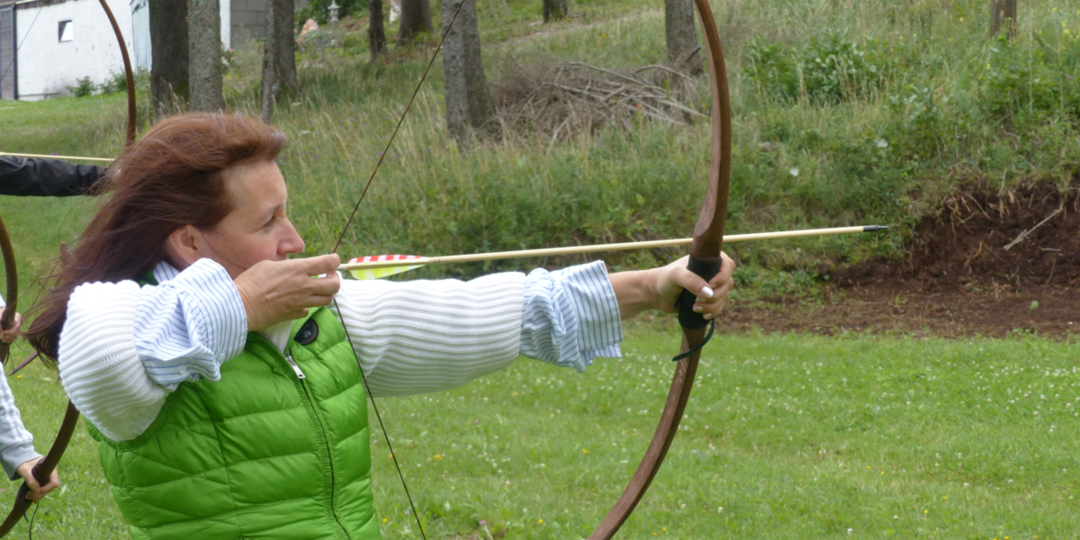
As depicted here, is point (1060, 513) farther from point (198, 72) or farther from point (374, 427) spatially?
point (198, 72)

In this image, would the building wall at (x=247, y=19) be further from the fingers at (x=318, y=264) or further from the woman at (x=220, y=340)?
the fingers at (x=318, y=264)

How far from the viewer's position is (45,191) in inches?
156

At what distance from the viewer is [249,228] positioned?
4.63ft

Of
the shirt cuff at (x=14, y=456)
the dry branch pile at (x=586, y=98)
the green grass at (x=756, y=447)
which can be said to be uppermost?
the dry branch pile at (x=586, y=98)

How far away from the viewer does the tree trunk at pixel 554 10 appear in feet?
45.1

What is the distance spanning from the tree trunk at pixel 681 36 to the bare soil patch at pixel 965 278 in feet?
9.43

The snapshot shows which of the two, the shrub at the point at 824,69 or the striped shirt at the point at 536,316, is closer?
the striped shirt at the point at 536,316

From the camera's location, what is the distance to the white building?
1738cm

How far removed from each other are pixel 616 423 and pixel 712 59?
319cm

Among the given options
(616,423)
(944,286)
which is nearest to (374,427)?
(616,423)

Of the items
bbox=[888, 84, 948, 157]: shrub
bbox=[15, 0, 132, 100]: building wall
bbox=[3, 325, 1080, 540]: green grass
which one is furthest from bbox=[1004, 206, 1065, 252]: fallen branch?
bbox=[15, 0, 132, 100]: building wall

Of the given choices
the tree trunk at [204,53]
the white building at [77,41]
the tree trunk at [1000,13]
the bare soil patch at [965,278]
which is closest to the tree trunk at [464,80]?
the tree trunk at [204,53]

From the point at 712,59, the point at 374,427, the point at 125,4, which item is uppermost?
the point at 125,4

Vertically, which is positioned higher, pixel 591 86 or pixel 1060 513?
pixel 591 86
